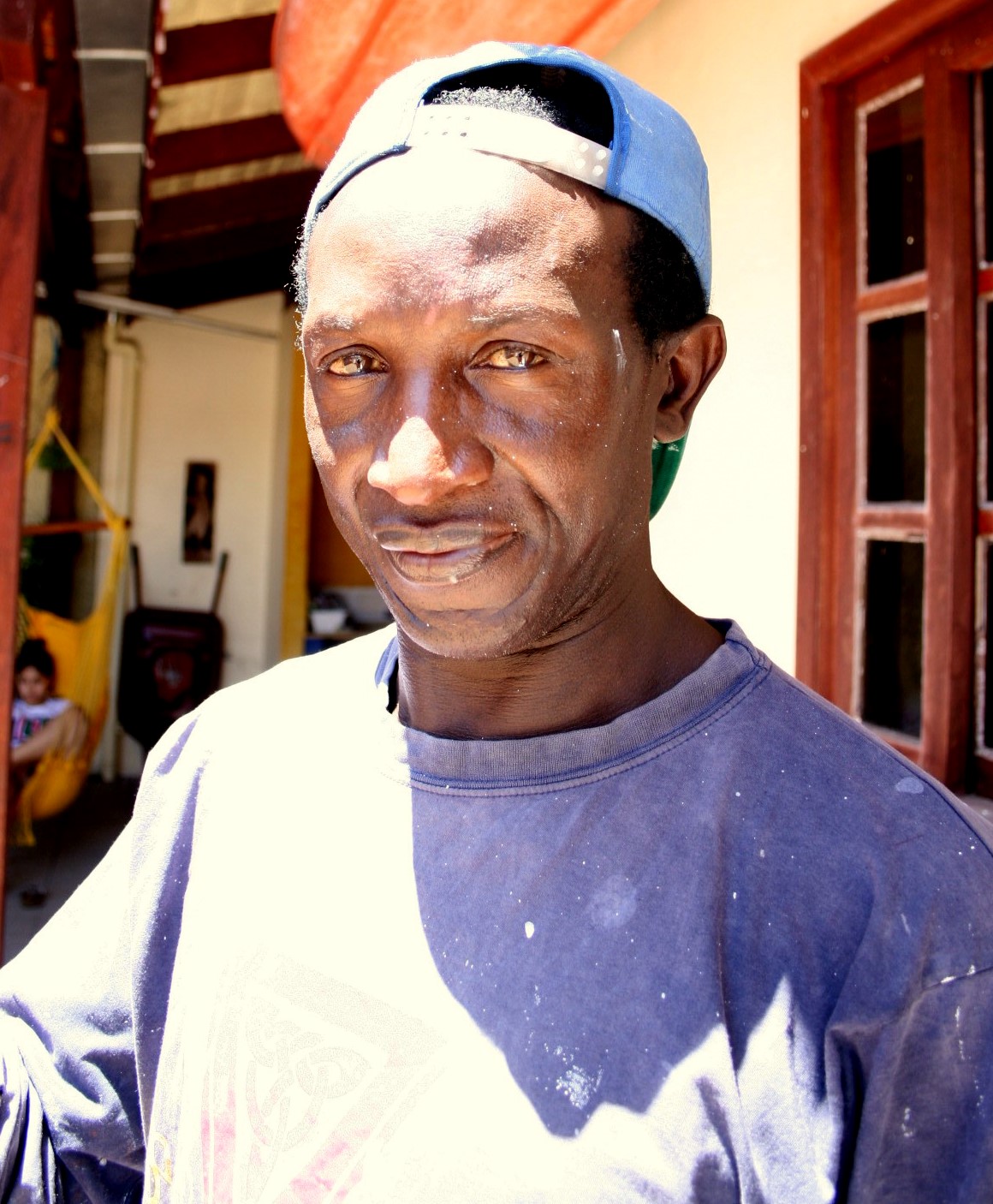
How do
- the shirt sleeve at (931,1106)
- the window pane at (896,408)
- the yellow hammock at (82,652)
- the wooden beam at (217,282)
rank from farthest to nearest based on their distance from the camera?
the wooden beam at (217,282)
the yellow hammock at (82,652)
the window pane at (896,408)
the shirt sleeve at (931,1106)

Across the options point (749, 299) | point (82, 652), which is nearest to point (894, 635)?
point (749, 299)

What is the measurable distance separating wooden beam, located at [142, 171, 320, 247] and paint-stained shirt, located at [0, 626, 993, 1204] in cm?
481

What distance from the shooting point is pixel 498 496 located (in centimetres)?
91

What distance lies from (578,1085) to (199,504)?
22.5 feet

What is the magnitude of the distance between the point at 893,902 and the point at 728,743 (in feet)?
0.61

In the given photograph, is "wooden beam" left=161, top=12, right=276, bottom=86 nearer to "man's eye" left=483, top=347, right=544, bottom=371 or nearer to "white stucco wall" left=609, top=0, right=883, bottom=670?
"white stucco wall" left=609, top=0, right=883, bottom=670

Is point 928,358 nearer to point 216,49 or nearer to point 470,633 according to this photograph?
point 470,633

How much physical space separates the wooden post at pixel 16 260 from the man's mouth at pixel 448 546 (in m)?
2.00

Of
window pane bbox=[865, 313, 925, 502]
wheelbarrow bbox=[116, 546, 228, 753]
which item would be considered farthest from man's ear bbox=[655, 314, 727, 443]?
wheelbarrow bbox=[116, 546, 228, 753]

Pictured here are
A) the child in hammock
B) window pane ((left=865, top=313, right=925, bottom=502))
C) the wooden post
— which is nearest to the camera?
window pane ((left=865, top=313, right=925, bottom=502))

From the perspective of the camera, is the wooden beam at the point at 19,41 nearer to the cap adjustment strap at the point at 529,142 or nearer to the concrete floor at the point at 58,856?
the cap adjustment strap at the point at 529,142

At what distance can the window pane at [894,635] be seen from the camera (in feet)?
6.97

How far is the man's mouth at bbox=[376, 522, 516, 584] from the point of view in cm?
91

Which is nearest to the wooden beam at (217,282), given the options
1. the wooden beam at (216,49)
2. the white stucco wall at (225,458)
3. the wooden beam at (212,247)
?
the wooden beam at (212,247)
